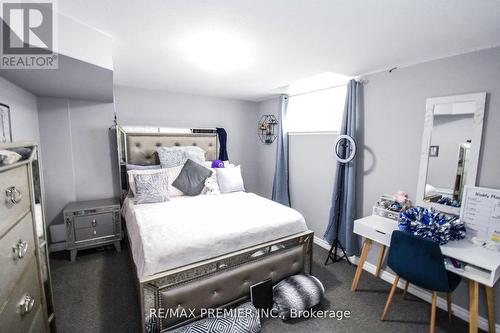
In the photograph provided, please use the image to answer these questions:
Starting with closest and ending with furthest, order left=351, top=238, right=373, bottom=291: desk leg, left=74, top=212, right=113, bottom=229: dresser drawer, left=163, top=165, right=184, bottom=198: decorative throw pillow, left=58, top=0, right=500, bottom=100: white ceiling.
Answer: left=58, top=0, right=500, bottom=100: white ceiling
left=351, top=238, right=373, bottom=291: desk leg
left=74, top=212, right=113, bottom=229: dresser drawer
left=163, top=165, right=184, bottom=198: decorative throw pillow

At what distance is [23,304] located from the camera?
959 millimetres

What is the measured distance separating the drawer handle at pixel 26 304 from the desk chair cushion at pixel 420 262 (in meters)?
2.28

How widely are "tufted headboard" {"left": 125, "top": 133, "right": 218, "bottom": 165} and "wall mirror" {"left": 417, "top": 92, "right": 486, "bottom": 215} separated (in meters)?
2.86

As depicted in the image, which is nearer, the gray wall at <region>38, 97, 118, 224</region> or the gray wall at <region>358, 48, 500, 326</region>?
the gray wall at <region>358, 48, 500, 326</region>

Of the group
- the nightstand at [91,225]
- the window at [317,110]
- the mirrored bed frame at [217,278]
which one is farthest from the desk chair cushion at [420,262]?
the nightstand at [91,225]

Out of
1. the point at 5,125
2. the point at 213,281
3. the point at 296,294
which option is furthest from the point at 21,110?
the point at 296,294

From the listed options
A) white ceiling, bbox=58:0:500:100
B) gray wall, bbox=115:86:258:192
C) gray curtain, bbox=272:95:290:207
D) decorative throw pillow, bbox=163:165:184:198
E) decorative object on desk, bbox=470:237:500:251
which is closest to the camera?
white ceiling, bbox=58:0:500:100

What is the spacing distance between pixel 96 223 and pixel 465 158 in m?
3.83

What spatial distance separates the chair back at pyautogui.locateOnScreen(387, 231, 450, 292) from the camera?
1547 millimetres

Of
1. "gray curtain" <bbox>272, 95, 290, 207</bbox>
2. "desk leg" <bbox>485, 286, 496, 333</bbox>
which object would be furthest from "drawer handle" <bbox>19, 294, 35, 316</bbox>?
"gray curtain" <bbox>272, 95, 290, 207</bbox>

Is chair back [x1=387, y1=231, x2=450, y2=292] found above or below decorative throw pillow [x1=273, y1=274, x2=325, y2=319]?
above

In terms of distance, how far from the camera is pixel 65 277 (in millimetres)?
2305

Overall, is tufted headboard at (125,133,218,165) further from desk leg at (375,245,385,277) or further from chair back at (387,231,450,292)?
chair back at (387,231,450,292)

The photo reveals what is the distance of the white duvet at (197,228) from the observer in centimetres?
160
